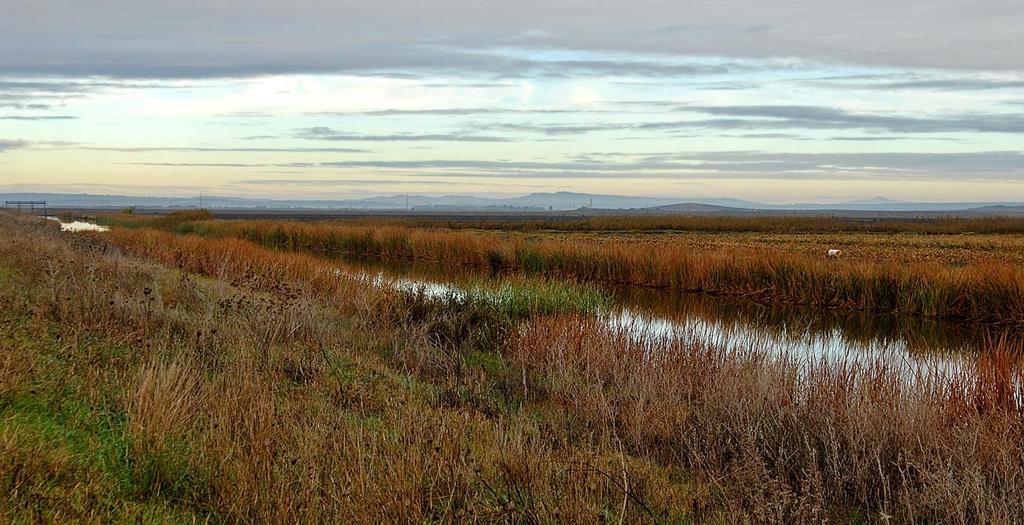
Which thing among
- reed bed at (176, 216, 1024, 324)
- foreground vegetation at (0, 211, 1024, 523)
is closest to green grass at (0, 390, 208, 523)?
foreground vegetation at (0, 211, 1024, 523)

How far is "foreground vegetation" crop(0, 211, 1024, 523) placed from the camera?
15.4 ft

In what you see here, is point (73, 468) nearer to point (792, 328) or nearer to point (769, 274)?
point (792, 328)

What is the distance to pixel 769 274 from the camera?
66.6 feet

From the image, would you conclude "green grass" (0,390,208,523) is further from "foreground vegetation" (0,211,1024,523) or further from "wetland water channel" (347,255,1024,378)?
"wetland water channel" (347,255,1024,378)

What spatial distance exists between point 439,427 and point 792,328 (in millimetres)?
11285

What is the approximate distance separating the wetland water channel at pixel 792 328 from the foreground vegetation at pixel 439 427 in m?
2.17

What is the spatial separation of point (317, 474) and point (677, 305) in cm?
1515

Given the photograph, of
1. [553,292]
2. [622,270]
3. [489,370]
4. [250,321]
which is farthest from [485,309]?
[622,270]

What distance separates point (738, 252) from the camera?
23484 mm

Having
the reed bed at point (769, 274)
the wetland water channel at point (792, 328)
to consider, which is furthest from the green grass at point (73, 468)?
the reed bed at point (769, 274)

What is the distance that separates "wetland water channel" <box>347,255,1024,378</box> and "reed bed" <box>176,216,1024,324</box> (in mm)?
487

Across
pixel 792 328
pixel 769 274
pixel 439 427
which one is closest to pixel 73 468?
pixel 439 427

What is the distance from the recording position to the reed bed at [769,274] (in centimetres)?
1662

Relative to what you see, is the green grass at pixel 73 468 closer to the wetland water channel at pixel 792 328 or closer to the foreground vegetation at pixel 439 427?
the foreground vegetation at pixel 439 427
